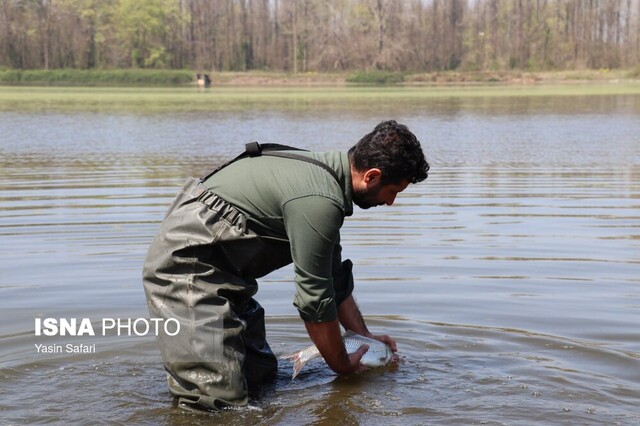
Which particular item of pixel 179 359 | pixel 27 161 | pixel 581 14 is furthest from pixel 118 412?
pixel 581 14

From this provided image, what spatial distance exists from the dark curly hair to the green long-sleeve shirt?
0.40 feet

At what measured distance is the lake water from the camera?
17.5 ft

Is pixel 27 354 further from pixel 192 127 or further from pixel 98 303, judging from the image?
pixel 192 127

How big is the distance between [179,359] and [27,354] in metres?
1.76

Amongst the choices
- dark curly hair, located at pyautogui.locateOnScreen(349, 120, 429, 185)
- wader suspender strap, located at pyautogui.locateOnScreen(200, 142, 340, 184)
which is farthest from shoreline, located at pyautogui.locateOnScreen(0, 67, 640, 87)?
dark curly hair, located at pyautogui.locateOnScreen(349, 120, 429, 185)

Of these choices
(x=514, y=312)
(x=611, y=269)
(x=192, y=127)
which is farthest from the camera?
(x=192, y=127)

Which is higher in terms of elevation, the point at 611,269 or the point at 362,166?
the point at 362,166

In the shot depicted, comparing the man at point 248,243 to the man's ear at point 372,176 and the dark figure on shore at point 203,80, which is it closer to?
the man's ear at point 372,176

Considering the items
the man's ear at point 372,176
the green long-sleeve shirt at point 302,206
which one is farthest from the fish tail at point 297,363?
the man's ear at point 372,176

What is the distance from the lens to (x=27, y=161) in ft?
57.1

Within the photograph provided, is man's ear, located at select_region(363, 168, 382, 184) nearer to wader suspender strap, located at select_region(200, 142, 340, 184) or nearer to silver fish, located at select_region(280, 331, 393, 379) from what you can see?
wader suspender strap, located at select_region(200, 142, 340, 184)

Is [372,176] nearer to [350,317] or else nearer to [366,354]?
[350,317]

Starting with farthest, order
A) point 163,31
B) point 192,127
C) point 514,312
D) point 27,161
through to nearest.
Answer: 1. point 163,31
2. point 192,127
3. point 27,161
4. point 514,312

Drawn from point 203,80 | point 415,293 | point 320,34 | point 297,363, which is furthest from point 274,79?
point 297,363
